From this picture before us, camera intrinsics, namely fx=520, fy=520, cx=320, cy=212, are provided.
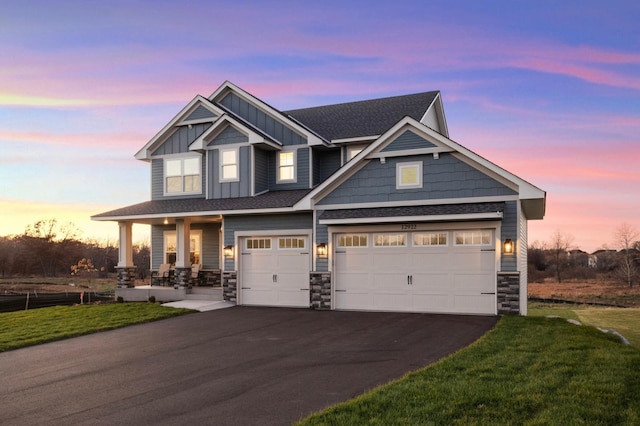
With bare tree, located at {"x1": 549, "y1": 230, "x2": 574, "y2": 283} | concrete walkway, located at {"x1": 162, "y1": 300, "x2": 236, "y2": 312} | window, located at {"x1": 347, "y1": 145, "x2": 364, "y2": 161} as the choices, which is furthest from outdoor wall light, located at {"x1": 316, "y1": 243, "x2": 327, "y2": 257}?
bare tree, located at {"x1": 549, "y1": 230, "x2": 574, "y2": 283}

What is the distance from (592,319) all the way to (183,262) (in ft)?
60.2

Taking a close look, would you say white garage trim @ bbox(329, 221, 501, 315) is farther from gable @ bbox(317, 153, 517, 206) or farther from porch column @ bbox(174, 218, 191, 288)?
porch column @ bbox(174, 218, 191, 288)

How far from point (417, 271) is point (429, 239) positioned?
1.02m

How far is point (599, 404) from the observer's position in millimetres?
5992

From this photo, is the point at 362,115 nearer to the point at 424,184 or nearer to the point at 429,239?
the point at 424,184

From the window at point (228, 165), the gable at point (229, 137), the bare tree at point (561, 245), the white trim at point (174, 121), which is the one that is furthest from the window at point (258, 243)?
the bare tree at point (561, 245)

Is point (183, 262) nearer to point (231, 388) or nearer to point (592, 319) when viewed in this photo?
point (231, 388)

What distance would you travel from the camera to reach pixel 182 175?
21391 millimetres

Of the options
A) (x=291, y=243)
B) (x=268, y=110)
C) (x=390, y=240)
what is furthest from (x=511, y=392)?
(x=268, y=110)

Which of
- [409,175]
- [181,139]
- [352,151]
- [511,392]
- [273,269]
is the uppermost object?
[181,139]

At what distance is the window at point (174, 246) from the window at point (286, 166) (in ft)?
14.8

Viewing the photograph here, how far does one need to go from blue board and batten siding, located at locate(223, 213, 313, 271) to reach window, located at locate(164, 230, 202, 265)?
12.0 feet

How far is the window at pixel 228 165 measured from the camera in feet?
→ 65.1

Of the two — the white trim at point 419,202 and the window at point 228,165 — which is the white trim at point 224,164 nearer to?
the window at point 228,165
